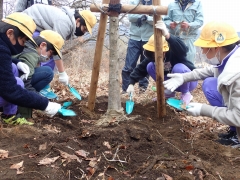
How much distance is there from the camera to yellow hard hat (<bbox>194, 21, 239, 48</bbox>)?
→ 8.89 ft

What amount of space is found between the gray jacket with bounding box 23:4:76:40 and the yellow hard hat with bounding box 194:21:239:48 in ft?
6.47

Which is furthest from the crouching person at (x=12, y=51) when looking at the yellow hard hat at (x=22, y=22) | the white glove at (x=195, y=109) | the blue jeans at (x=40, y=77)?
the white glove at (x=195, y=109)

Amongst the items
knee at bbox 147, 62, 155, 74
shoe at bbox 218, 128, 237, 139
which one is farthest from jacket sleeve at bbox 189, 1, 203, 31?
shoe at bbox 218, 128, 237, 139

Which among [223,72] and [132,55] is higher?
[223,72]

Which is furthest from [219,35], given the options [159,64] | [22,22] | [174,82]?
[22,22]

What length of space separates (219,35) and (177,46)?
39.6 inches

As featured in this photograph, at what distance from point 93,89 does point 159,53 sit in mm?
937

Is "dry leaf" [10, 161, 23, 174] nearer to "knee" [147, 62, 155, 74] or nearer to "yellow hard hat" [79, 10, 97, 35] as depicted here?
"knee" [147, 62, 155, 74]

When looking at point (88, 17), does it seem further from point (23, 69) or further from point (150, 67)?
point (23, 69)

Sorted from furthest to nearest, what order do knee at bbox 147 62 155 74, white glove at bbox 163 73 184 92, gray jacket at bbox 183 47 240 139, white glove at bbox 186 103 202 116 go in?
knee at bbox 147 62 155 74 < white glove at bbox 163 73 184 92 < white glove at bbox 186 103 202 116 < gray jacket at bbox 183 47 240 139

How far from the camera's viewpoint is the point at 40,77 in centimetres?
372

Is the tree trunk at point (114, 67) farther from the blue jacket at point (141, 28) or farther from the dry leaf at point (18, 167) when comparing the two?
the blue jacket at point (141, 28)

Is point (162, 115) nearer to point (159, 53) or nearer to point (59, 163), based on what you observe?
point (159, 53)

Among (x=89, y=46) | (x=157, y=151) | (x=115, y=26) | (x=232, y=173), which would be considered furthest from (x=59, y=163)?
(x=89, y=46)
